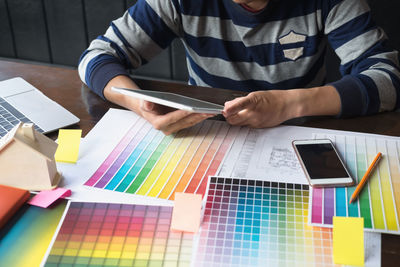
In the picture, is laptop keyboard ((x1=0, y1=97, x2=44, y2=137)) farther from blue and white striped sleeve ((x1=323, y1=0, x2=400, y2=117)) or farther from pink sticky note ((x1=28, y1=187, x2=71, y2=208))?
blue and white striped sleeve ((x1=323, y1=0, x2=400, y2=117))

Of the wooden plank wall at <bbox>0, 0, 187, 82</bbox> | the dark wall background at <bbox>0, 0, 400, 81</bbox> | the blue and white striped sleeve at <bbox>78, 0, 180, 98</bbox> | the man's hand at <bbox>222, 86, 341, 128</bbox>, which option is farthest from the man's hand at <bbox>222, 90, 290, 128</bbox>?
the wooden plank wall at <bbox>0, 0, 187, 82</bbox>

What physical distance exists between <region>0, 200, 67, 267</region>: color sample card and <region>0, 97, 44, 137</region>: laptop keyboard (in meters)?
0.23

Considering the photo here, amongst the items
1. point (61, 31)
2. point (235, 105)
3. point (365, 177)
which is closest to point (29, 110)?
point (235, 105)

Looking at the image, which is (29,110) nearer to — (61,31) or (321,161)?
(321,161)

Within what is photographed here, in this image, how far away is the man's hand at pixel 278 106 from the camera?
824mm

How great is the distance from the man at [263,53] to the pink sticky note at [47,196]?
0.77 ft

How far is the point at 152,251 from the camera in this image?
1.85 feet

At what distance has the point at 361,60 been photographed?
3.25 feet

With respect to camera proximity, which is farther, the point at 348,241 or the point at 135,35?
the point at 135,35

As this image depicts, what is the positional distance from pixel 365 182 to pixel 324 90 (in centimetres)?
26

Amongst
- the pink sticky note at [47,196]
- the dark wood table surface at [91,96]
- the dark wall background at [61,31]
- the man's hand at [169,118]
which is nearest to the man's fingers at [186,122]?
the man's hand at [169,118]

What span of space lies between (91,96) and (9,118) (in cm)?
19

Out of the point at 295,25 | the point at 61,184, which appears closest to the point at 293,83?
the point at 295,25

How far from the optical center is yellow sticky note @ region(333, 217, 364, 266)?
0.55m
